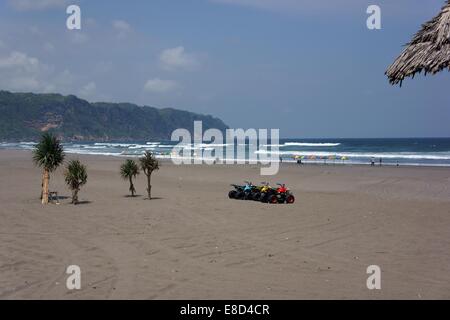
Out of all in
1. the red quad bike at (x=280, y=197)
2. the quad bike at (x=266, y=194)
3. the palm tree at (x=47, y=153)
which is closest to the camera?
the red quad bike at (x=280, y=197)

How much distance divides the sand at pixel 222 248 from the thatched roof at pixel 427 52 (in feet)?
10.2

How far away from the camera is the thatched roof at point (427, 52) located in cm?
671

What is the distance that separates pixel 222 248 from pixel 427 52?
5.24m

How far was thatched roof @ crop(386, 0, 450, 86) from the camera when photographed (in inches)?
264

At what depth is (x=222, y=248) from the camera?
9.98 meters

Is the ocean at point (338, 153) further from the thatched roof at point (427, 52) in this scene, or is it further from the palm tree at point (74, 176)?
the thatched roof at point (427, 52)

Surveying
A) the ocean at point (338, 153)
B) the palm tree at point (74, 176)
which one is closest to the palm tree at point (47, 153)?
the palm tree at point (74, 176)

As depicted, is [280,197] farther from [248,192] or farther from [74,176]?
[74,176]

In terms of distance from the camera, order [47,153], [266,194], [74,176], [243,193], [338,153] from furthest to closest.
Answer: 1. [338,153]
2. [243,193]
3. [47,153]
4. [266,194]
5. [74,176]

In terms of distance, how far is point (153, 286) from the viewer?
7.32 m

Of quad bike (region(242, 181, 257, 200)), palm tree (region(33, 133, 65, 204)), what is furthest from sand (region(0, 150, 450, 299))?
palm tree (region(33, 133, 65, 204))

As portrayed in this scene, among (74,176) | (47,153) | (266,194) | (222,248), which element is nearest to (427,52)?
(222,248)
